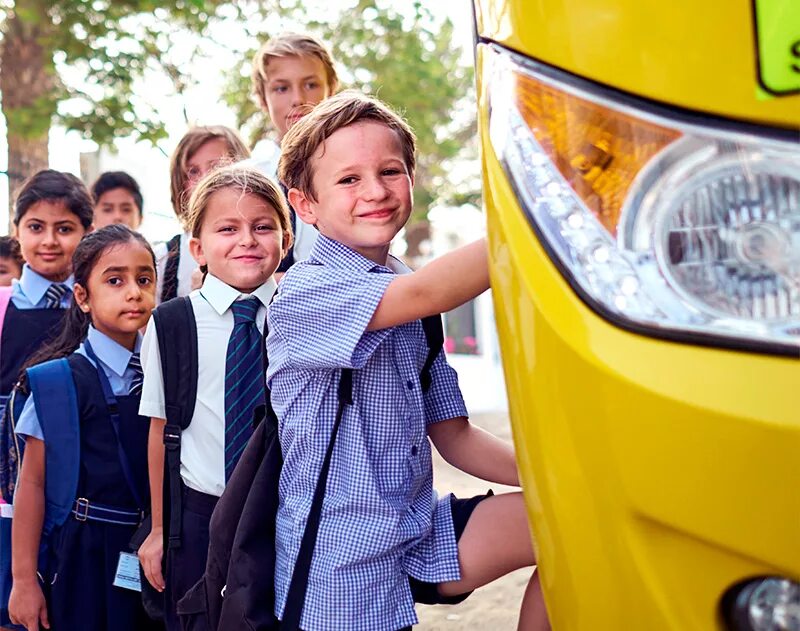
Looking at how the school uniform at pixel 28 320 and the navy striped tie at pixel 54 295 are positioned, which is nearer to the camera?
the school uniform at pixel 28 320

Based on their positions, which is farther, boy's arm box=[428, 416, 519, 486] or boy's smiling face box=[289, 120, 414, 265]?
boy's arm box=[428, 416, 519, 486]

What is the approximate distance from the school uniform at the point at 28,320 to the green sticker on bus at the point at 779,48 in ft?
10.4

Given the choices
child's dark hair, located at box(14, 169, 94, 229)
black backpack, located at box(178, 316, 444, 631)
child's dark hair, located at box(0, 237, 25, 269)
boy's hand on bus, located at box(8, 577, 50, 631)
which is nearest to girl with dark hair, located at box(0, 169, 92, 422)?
child's dark hair, located at box(14, 169, 94, 229)

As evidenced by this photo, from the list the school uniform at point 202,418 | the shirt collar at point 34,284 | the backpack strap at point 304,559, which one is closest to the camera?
the backpack strap at point 304,559

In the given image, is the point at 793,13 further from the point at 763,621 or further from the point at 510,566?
the point at 510,566

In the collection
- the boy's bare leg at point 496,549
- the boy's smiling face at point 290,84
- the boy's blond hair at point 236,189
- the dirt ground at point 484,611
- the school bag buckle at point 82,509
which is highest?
the boy's smiling face at point 290,84

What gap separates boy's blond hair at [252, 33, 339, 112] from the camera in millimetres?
4109

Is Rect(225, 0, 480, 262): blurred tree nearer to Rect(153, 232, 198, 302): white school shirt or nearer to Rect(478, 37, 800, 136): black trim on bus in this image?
Rect(153, 232, 198, 302): white school shirt

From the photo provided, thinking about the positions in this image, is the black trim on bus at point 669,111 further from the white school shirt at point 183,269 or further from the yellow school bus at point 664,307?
the white school shirt at point 183,269

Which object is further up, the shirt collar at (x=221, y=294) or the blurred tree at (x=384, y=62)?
the blurred tree at (x=384, y=62)

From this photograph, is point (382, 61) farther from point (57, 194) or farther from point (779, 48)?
point (779, 48)

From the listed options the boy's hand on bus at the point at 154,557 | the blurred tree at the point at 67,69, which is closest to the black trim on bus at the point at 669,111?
the boy's hand on bus at the point at 154,557

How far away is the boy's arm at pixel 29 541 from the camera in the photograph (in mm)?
3270

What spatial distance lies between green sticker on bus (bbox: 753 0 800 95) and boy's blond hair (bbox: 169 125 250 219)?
3.28 m
